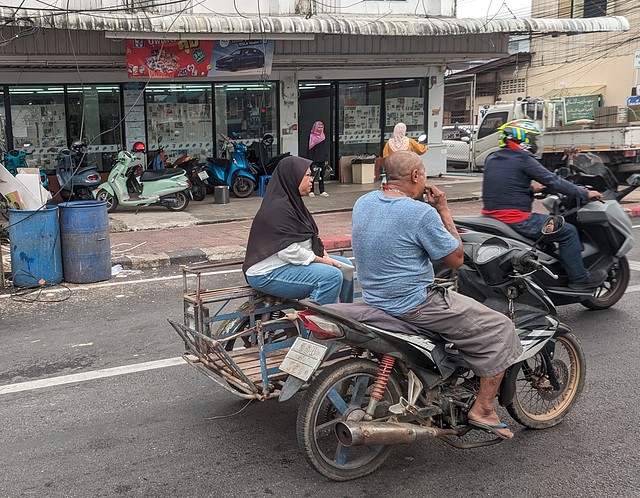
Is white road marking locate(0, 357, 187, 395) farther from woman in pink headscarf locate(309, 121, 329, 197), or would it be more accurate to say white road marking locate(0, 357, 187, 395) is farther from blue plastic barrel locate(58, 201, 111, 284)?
woman in pink headscarf locate(309, 121, 329, 197)

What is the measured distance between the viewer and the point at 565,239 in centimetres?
588

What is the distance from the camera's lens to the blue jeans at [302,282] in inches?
171

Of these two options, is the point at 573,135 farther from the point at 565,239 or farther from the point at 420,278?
the point at 420,278

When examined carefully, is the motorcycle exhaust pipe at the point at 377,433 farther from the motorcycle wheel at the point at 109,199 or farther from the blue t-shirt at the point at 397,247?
the motorcycle wheel at the point at 109,199

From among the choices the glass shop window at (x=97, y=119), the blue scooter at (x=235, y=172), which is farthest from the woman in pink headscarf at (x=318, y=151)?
the glass shop window at (x=97, y=119)

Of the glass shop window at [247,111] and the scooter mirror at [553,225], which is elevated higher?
the glass shop window at [247,111]

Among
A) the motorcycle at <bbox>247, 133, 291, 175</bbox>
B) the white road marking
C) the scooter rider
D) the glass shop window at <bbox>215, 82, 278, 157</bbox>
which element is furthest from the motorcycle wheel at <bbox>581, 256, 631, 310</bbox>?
the glass shop window at <bbox>215, 82, 278, 157</bbox>

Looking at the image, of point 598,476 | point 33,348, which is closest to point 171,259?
point 33,348

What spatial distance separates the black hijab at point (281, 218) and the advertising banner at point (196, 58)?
32.3ft

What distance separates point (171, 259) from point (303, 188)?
5.41 m

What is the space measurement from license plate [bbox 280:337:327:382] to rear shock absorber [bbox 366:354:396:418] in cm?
34

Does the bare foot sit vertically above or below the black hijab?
below

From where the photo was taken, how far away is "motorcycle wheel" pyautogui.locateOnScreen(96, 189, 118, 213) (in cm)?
1322

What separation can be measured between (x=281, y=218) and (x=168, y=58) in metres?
10.2
